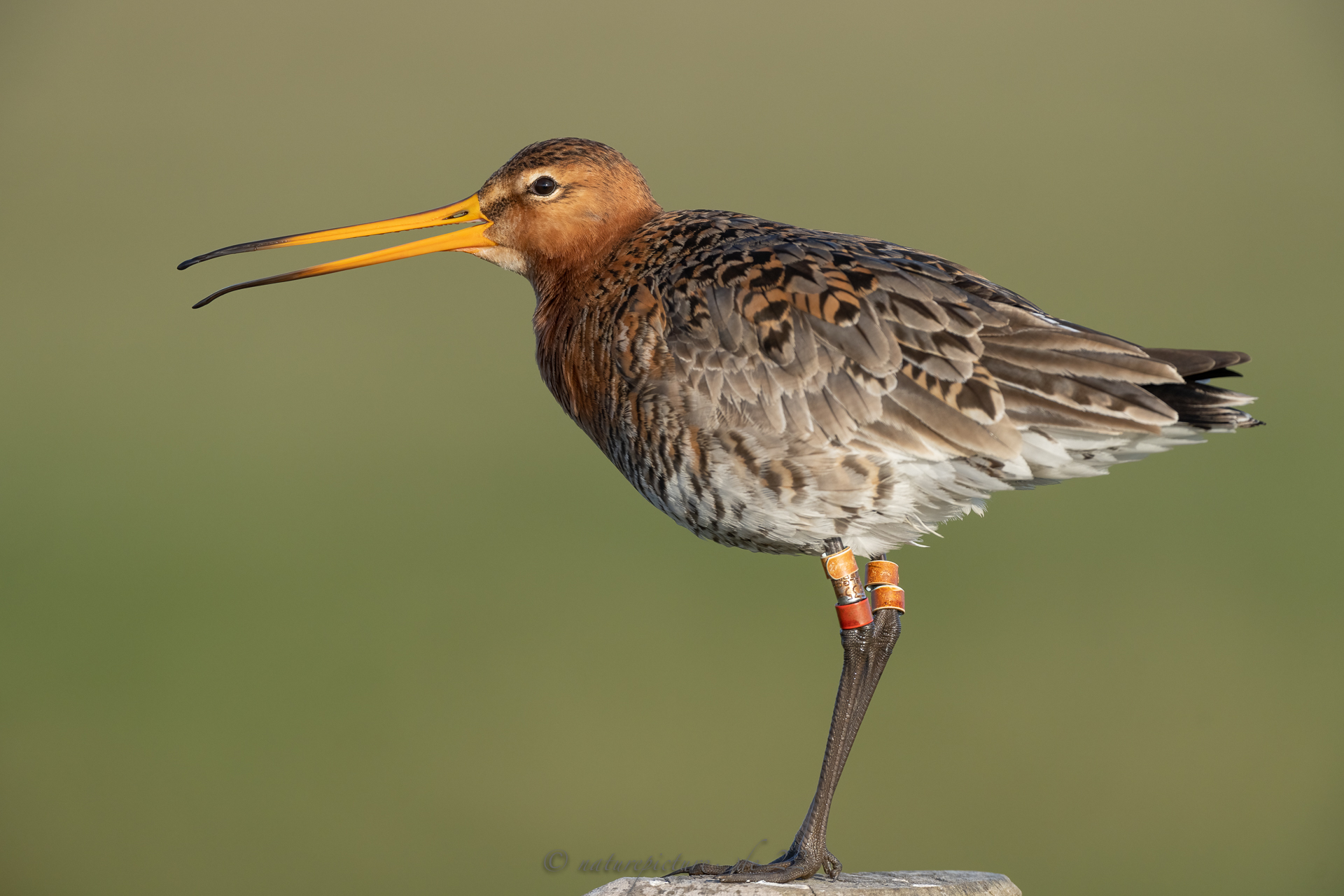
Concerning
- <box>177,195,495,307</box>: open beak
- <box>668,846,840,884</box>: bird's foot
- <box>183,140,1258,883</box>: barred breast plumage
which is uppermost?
<box>177,195,495,307</box>: open beak

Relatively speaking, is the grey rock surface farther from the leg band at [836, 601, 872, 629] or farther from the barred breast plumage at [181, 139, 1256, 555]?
the barred breast plumage at [181, 139, 1256, 555]

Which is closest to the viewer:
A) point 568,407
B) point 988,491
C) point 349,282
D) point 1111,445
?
point 1111,445

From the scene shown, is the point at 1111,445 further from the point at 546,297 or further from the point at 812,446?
the point at 546,297

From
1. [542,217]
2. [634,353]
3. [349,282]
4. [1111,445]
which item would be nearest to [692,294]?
[634,353]

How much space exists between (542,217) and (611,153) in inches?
22.9

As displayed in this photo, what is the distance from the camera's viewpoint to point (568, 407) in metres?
6.79

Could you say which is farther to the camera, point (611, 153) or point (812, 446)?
point (611, 153)

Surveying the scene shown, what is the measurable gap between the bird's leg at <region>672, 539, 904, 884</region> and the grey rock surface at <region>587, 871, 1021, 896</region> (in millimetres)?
241

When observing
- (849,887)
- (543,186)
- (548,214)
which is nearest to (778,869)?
(849,887)

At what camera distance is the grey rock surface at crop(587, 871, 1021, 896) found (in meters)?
5.26

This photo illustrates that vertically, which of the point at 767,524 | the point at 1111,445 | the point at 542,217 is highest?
the point at 542,217

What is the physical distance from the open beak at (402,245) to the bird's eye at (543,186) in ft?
1.21

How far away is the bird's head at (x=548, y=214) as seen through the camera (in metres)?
6.97

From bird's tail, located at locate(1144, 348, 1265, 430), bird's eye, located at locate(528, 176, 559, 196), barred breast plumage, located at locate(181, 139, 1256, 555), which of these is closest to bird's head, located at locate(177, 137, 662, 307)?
bird's eye, located at locate(528, 176, 559, 196)
